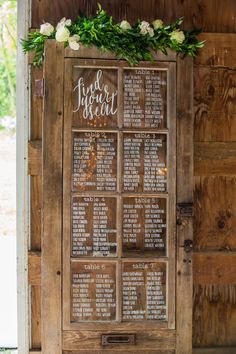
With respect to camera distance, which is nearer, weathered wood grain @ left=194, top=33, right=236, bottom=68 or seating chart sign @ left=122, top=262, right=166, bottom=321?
seating chart sign @ left=122, top=262, right=166, bottom=321

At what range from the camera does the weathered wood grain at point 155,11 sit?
10.1 feet

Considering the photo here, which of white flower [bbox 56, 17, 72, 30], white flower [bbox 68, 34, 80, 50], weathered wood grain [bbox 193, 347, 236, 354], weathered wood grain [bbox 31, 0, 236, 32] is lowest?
weathered wood grain [bbox 193, 347, 236, 354]

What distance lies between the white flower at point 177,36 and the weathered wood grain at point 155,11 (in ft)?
0.83

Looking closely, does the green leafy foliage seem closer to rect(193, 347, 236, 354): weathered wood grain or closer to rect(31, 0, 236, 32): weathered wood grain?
rect(31, 0, 236, 32): weathered wood grain

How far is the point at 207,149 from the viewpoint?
10.4ft

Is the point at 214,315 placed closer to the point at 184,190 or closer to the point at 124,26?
the point at 184,190

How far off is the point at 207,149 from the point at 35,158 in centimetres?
115

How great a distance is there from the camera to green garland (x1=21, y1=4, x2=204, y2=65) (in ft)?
9.39

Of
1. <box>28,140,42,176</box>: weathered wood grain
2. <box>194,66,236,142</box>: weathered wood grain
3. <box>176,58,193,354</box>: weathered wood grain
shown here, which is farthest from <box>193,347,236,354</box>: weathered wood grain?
<box>28,140,42,176</box>: weathered wood grain

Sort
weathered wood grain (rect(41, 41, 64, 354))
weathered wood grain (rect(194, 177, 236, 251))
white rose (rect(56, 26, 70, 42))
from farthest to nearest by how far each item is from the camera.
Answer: weathered wood grain (rect(194, 177, 236, 251)) < weathered wood grain (rect(41, 41, 64, 354)) < white rose (rect(56, 26, 70, 42))

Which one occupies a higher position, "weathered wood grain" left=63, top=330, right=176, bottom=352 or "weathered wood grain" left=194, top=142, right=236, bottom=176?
"weathered wood grain" left=194, top=142, right=236, bottom=176

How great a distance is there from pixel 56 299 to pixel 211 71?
181cm

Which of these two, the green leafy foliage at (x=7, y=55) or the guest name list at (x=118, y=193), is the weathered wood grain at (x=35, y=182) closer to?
the guest name list at (x=118, y=193)

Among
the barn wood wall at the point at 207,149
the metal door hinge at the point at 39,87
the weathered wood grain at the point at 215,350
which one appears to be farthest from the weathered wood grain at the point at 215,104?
the weathered wood grain at the point at 215,350
